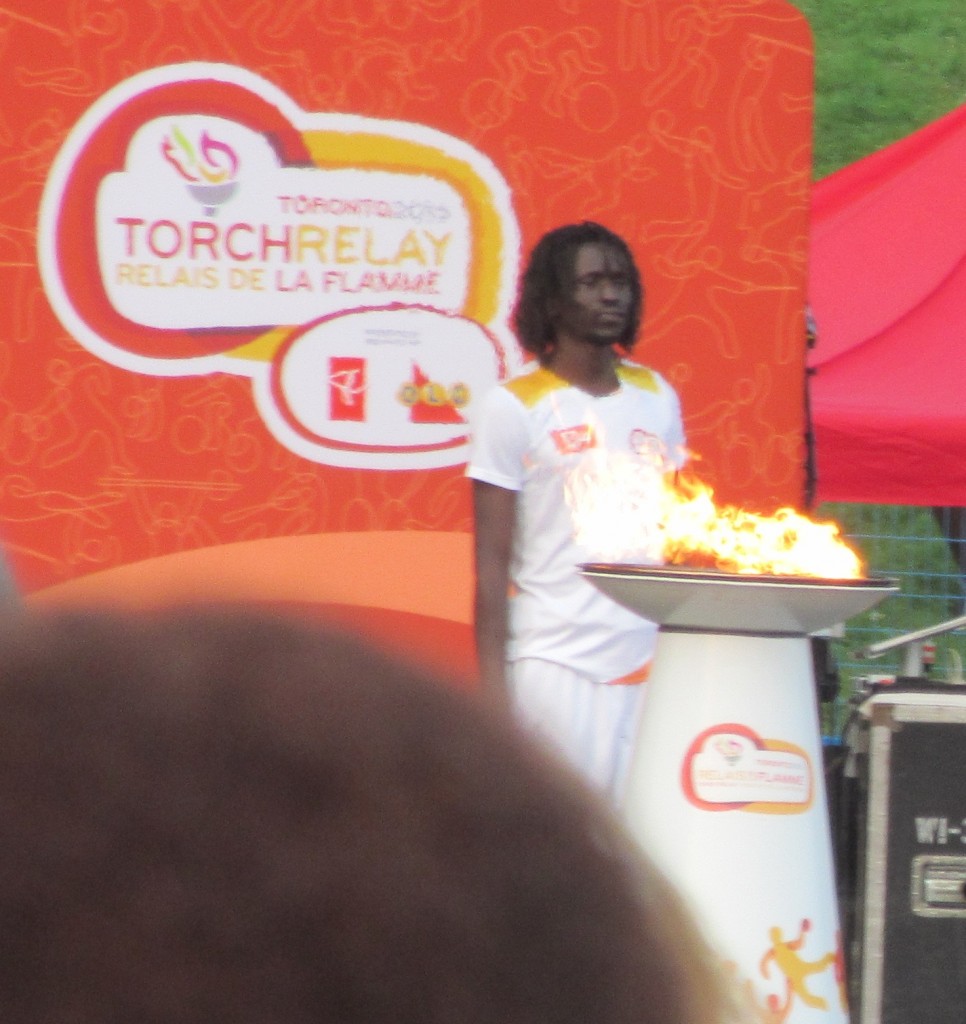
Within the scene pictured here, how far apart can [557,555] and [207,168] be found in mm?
1675

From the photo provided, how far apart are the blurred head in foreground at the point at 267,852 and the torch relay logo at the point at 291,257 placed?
4.16 metres

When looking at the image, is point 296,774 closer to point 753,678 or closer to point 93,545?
point 753,678

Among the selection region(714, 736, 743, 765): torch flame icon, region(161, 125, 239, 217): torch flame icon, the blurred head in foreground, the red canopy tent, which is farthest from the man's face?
the blurred head in foreground

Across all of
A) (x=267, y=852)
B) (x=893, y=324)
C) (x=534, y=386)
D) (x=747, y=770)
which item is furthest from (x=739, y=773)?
(x=893, y=324)

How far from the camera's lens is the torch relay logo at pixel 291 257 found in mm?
4688

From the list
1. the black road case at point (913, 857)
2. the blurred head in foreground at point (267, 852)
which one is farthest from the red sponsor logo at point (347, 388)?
the blurred head in foreground at point (267, 852)

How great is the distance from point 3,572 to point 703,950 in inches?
59.2

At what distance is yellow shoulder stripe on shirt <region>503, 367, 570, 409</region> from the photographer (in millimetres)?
3578

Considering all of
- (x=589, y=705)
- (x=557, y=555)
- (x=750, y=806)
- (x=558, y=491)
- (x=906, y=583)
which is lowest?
(x=750, y=806)

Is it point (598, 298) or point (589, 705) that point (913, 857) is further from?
point (598, 298)

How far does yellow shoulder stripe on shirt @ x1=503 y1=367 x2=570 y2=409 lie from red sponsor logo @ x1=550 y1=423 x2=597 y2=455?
0.26ft

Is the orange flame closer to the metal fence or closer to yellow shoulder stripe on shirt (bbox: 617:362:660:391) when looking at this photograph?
yellow shoulder stripe on shirt (bbox: 617:362:660:391)

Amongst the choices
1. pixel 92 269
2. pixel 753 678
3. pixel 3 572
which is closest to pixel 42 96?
pixel 92 269

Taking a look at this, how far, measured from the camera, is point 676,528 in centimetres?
360
